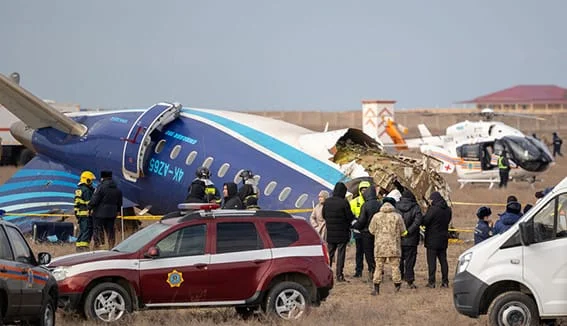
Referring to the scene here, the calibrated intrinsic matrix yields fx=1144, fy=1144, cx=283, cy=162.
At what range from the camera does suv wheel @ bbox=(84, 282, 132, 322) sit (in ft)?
49.6

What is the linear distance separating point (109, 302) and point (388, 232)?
5719 millimetres

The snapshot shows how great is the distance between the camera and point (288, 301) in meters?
15.8

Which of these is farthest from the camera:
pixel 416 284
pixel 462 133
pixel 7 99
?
pixel 462 133

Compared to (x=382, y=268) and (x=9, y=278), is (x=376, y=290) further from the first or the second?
(x=9, y=278)

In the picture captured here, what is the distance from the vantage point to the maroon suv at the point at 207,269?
15.2 metres

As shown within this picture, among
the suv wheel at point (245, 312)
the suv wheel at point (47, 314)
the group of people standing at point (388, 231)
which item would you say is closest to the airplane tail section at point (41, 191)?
the group of people standing at point (388, 231)

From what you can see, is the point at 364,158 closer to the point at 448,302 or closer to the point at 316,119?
the point at 448,302

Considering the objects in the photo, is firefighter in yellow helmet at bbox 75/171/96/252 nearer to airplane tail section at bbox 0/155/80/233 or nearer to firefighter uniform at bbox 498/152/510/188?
airplane tail section at bbox 0/155/80/233

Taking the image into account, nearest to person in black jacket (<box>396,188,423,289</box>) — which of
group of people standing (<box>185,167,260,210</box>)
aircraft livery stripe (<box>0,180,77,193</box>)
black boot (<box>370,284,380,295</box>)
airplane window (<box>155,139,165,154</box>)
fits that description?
black boot (<box>370,284,380,295</box>)

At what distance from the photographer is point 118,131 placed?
26.8 metres

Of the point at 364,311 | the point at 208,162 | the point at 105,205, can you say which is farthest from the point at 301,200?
the point at 364,311

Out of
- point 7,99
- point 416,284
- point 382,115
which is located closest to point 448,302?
point 416,284

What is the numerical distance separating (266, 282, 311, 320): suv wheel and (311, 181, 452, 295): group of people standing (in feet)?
11.5

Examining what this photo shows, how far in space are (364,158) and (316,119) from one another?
282 feet
